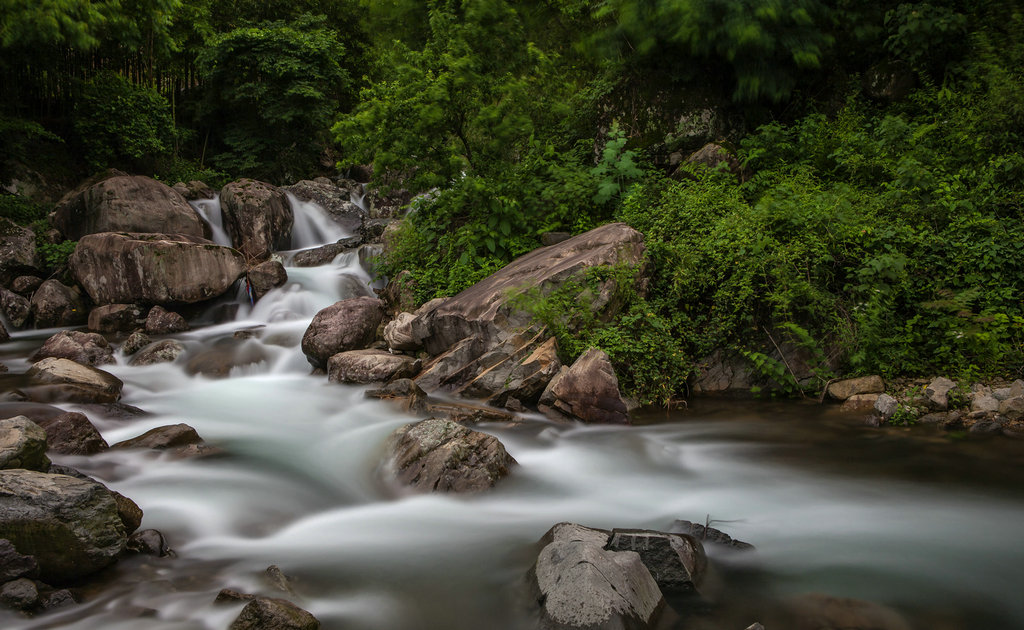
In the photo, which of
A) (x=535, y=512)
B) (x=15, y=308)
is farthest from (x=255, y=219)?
(x=535, y=512)

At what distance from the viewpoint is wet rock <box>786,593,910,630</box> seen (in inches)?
130

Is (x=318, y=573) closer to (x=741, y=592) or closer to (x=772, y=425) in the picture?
(x=741, y=592)

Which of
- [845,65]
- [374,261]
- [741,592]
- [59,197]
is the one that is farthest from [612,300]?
[59,197]

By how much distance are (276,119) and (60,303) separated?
10.7 m

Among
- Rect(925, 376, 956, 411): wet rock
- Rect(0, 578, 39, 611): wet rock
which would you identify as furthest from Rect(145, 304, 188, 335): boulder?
Rect(925, 376, 956, 411): wet rock

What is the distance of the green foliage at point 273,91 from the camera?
65.8 feet

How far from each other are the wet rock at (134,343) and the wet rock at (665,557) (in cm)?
853

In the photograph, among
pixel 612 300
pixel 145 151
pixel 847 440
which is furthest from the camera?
pixel 145 151

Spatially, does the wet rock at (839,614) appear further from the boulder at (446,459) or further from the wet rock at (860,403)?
the wet rock at (860,403)

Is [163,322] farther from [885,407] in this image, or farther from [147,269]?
[885,407]

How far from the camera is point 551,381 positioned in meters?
6.84

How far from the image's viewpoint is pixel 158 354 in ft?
30.5

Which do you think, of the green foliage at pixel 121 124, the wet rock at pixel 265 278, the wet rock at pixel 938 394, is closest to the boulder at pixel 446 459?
the wet rock at pixel 938 394

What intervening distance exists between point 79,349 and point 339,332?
147 inches
